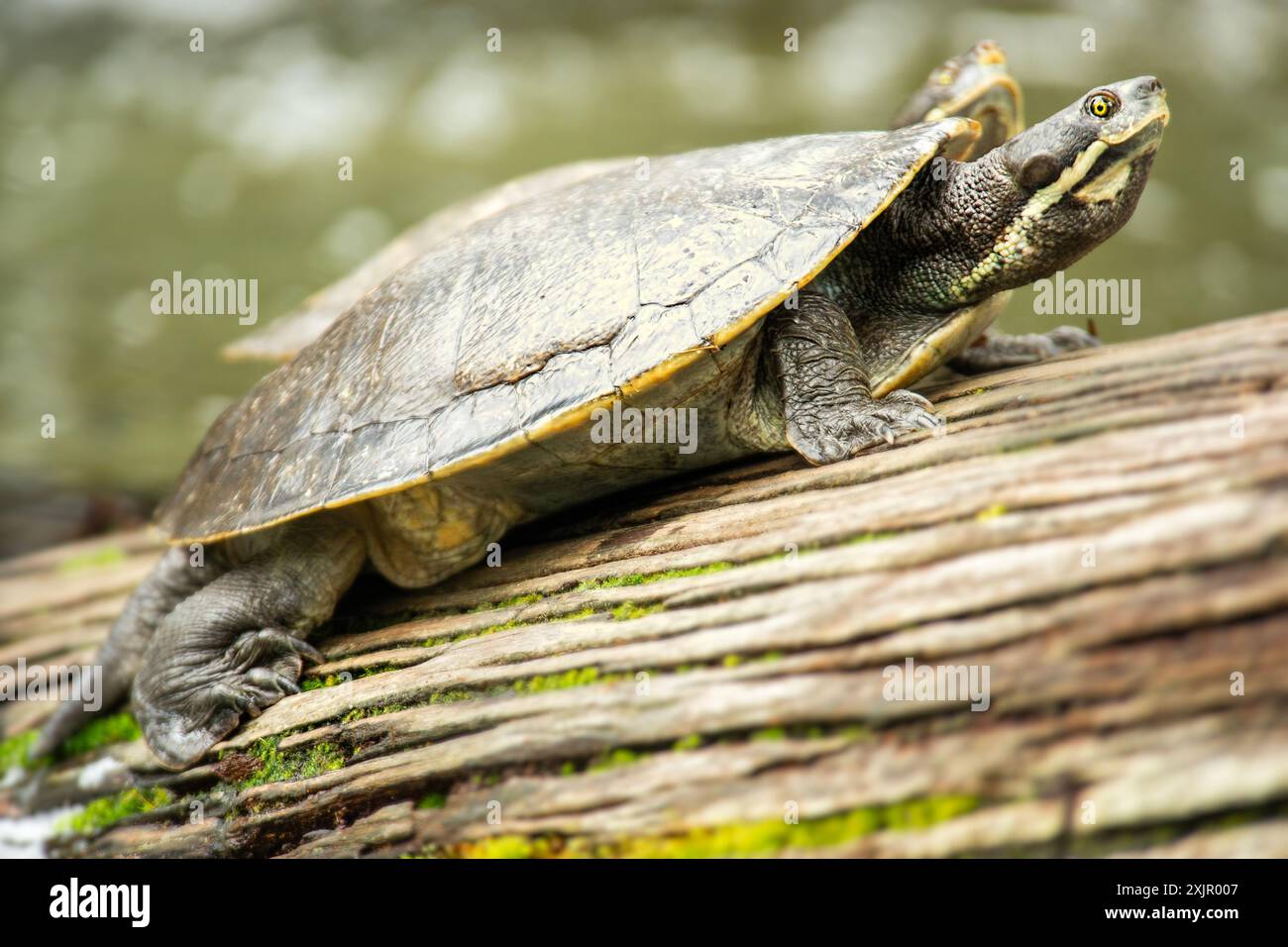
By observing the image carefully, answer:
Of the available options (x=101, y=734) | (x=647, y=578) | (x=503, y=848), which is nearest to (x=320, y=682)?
(x=503, y=848)

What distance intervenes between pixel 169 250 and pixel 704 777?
31.4 ft

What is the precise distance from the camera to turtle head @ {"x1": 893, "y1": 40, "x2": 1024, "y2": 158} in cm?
374

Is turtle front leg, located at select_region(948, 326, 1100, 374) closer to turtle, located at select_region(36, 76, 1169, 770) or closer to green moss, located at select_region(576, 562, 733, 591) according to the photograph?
turtle, located at select_region(36, 76, 1169, 770)

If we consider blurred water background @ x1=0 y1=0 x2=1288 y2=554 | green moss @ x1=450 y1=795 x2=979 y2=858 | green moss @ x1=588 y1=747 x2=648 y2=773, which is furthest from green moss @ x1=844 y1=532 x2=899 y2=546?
blurred water background @ x1=0 y1=0 x2=1288 y2=554

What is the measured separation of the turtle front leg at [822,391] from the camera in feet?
9.21

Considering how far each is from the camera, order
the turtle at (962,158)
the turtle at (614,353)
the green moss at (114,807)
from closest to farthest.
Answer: the turtle at (614,353), the green moss at (114,807), the turtle at (962,158)

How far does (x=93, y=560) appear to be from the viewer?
18.9 feet

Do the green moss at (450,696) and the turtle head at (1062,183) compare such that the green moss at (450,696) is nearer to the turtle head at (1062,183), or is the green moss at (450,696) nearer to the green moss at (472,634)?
the green moss at (472,634)

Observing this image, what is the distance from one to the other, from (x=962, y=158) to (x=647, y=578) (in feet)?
7.11

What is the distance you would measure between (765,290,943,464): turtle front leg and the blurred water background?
695 cm

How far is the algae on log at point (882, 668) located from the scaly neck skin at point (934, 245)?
Result: 1.19 ft

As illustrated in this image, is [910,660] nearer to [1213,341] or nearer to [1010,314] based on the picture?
[1213,341]

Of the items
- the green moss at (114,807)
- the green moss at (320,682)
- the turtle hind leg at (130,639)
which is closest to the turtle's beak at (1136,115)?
the green moss at (320,682)

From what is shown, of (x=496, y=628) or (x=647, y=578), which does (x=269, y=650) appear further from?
(x=647, y=578)
